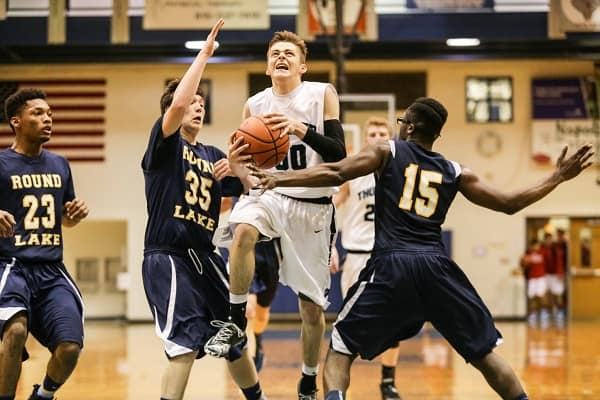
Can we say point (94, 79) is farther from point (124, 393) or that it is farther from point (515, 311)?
point (124, 393)

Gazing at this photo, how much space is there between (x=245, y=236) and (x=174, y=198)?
577mm

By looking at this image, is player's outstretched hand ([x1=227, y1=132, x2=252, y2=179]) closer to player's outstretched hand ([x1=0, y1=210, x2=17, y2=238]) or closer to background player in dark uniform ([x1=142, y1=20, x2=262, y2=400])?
background player in dark uniform ([x1=142, y1=20, x2=262, y2=400])

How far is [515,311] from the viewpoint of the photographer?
63.3 ft

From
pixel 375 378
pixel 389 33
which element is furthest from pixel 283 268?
pixel 389 33

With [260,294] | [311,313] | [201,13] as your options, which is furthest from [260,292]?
[201,13]

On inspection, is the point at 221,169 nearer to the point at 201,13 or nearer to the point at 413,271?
the point at 413,271

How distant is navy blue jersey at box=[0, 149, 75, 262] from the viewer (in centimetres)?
577

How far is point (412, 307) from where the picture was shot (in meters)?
5.22

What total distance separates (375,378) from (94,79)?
1173cm

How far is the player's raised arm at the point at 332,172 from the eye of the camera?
4.91 m

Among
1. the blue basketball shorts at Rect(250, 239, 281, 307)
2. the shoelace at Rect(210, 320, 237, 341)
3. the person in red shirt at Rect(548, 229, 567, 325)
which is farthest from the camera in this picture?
the person in red shirt at Rect(548, 229, 567, 325)

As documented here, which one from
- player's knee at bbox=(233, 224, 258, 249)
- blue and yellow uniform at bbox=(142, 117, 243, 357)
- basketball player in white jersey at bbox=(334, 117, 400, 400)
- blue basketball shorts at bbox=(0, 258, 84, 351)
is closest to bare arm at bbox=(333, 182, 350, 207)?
basketball player in white jersey at bbox=(334, 117, 400, 400)

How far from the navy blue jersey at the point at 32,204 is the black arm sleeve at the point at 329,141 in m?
1.68

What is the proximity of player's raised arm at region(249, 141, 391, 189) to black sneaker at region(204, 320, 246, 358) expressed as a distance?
41.0 inches
